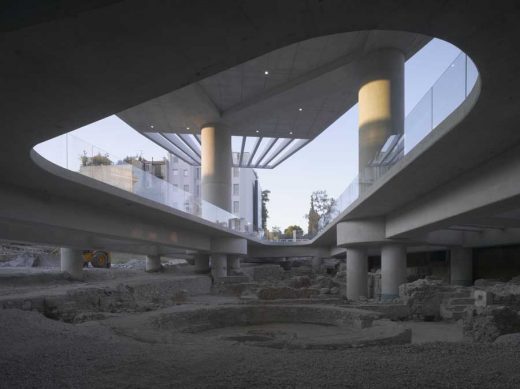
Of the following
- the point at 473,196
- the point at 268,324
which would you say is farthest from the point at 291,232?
the point at 473,196

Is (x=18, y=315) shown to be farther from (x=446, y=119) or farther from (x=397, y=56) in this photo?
(x=397, y=56)

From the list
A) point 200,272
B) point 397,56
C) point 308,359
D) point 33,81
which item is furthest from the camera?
point 200,272

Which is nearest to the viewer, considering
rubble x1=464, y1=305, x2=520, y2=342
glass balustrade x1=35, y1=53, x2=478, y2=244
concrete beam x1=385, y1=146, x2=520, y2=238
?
glass balustrade x1=35, y1=53, x2=478, y2=244

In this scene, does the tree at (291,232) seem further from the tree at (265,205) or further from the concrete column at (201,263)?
the tree at (265,205)

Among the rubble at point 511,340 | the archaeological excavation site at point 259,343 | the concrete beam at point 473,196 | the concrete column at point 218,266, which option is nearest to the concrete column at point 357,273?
the archaeological excavation site at point 259,343

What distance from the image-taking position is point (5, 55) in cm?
466

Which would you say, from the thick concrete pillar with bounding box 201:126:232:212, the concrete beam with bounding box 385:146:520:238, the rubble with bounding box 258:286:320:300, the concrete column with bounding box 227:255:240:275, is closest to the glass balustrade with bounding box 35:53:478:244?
the concrete beam with bounding box 385:146:520:238

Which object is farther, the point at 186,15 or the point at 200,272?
the point at 200,272

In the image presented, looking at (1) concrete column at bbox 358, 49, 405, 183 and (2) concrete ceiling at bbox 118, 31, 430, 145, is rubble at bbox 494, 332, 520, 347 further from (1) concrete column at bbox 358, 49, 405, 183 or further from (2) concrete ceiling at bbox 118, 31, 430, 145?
(2) concrete ceiling at bbox 118, 31, 430, 145

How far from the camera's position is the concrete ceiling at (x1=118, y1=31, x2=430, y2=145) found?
25.3 meters

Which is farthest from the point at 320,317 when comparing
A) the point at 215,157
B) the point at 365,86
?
the point at 215,157

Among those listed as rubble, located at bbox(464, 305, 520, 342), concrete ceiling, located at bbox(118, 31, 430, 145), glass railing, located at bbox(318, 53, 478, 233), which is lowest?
rubble, located at bbox(464, 305, 520, 342)

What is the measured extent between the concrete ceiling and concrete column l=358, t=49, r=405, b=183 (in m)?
0.80

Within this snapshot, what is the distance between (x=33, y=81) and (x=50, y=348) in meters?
4.45
